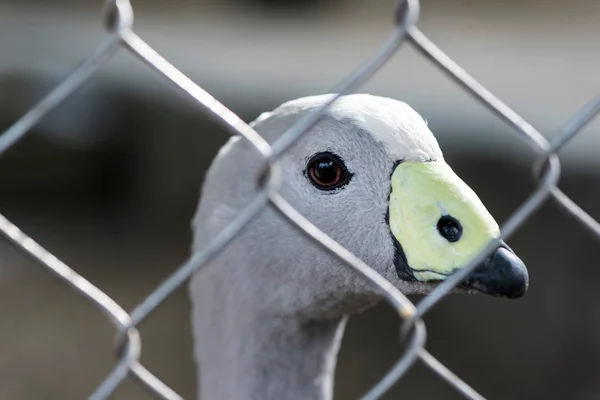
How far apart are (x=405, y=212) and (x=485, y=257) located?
0.13 m

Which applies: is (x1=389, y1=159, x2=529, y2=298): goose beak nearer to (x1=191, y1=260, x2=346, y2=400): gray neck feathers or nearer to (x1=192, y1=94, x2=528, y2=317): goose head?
(x1=192, y1=94, x2=528, y2=317): goose head

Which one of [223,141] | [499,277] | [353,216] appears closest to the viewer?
Result: [499,277]

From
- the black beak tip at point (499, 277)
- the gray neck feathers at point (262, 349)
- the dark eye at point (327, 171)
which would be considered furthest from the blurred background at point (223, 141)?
the black beak tip at point (499, 277)

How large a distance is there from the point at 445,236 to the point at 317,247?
17 centimetres

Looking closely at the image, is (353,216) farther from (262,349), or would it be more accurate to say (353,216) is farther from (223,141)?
(223,141)

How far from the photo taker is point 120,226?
4.26 meters

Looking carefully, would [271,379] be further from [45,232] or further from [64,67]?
[64,67]

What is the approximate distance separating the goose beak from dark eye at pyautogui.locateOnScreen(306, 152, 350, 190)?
129 millimetres

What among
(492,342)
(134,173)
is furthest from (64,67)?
(492,342)

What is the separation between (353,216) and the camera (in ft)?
4.20

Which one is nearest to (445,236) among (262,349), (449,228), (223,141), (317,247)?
(449,228)

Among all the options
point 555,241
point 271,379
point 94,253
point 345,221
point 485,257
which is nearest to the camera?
point 485,257

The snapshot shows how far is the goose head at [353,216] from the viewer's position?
3.65ft

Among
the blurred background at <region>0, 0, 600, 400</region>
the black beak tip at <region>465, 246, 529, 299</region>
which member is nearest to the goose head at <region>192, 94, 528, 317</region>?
the black beak tip at <region>465, 246, 529, 299</region>
